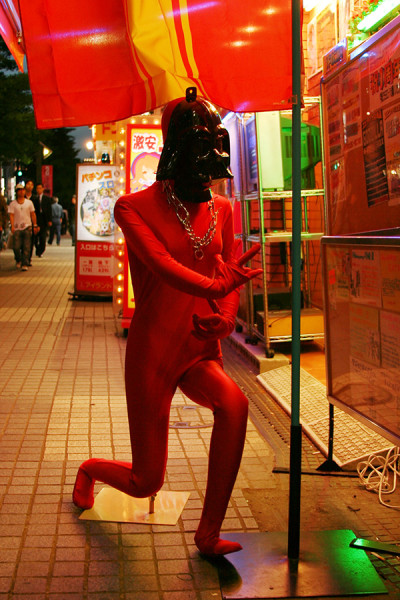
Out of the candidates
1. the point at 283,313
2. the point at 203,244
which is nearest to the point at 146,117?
the point at 283,313

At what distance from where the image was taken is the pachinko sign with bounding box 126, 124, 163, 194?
907 cm

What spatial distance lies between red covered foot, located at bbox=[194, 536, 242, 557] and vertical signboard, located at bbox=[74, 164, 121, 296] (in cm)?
1015

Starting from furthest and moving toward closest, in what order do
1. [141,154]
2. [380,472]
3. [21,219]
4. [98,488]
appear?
[21,219] → [141,154] → [380,472] → [98,488]

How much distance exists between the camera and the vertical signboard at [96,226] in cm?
1334

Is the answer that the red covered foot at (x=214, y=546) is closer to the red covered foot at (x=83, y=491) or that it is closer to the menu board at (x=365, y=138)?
the red covered foot at (x=83, y=491)

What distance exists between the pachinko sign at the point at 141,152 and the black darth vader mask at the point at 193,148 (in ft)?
18.7

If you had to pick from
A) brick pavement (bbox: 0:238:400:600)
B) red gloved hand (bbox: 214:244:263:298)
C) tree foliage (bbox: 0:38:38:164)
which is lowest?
brick pavement (bbox: 0:238:400:600)

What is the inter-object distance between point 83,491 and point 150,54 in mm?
2361

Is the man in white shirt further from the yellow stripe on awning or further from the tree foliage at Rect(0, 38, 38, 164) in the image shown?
the yellow stripe on awning

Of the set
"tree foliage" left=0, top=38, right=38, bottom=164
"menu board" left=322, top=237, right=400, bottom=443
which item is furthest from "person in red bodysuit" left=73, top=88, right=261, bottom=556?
"tree foliage" left=0, top=38, right=38, bottom=164

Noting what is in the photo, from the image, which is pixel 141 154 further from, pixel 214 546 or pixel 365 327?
pixel 214 546

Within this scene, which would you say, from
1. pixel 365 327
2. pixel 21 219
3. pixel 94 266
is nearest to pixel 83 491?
pixel 365 327

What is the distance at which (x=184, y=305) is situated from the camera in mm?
3475

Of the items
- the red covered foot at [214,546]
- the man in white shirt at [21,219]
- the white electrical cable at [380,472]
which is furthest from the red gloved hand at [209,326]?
the man in white shirt at [21,219]
